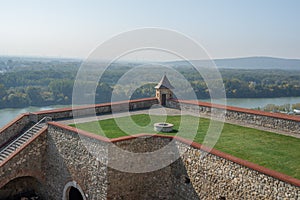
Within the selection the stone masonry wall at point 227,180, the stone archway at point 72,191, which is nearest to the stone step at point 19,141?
the stone archway at point 72,191

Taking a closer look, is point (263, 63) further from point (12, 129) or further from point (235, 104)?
point (12, 129)

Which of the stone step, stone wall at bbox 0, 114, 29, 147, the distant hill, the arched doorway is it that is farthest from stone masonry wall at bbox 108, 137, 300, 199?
the distant hill

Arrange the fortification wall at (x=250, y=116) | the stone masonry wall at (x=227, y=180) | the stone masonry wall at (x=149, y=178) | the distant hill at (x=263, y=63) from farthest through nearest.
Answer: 1. the distant hill at (x=263, y=63)
2. the fortification wall at (x=250, y=116)
3. the stone masonry wall at (x=149, y=178)
4. the stone masonry wall at (x=227, y=180)

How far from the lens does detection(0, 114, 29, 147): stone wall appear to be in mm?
13023

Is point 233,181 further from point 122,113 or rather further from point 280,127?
point 122,113

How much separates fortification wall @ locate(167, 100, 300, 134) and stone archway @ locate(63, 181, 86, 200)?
231 inches

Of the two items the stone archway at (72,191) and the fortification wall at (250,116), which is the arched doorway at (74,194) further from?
the fortification wall at (250,116)

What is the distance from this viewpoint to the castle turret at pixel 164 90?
15.4 m

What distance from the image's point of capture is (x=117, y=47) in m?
10.5

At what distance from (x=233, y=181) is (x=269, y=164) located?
996 mm

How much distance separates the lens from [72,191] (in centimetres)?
1209

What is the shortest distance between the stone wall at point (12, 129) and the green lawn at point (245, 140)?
2844 millimetres

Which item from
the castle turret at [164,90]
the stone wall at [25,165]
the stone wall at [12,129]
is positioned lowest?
the stone wall at [25,165]

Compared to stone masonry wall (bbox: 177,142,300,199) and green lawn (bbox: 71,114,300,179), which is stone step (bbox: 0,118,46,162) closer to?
green lawn (bbox: 71,114,300,179)
